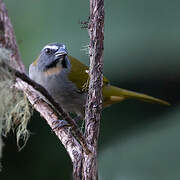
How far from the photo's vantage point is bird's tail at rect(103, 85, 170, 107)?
11.5 ft

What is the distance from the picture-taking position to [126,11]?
3154mm

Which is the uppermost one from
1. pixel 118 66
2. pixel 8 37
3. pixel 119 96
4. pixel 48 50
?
pixel 8 37

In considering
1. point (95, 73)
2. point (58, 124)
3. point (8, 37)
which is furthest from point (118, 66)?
point (95, 73)

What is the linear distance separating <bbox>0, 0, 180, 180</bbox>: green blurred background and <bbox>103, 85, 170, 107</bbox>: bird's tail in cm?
5

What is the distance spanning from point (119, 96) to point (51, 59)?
0.72 m

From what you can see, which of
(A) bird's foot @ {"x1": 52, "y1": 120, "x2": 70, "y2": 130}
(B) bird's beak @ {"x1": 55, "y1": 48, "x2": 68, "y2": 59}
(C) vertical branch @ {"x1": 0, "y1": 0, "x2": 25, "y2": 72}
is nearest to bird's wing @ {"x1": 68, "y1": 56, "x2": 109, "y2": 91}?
(B) bird's beak @ {"x1": 55, "y1": 48, "x2": 68, "y2": 59}

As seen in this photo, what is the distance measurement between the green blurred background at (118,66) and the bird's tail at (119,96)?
5 centimetres

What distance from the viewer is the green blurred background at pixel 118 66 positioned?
108 inches

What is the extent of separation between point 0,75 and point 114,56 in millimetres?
1879

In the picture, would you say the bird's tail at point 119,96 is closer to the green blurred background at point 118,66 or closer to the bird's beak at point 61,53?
the green blurred background at point 118,66

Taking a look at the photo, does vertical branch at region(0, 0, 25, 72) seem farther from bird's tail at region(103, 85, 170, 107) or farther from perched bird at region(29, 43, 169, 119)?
bird's tail at region(103, 85, 170, 107)

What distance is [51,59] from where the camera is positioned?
324 centimetres

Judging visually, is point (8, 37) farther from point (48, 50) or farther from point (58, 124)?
point (58, 124)

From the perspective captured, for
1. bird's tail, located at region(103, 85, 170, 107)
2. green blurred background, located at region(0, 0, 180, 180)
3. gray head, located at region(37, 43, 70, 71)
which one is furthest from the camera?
bird's tail, located at region(103, 85, 170, 107)
